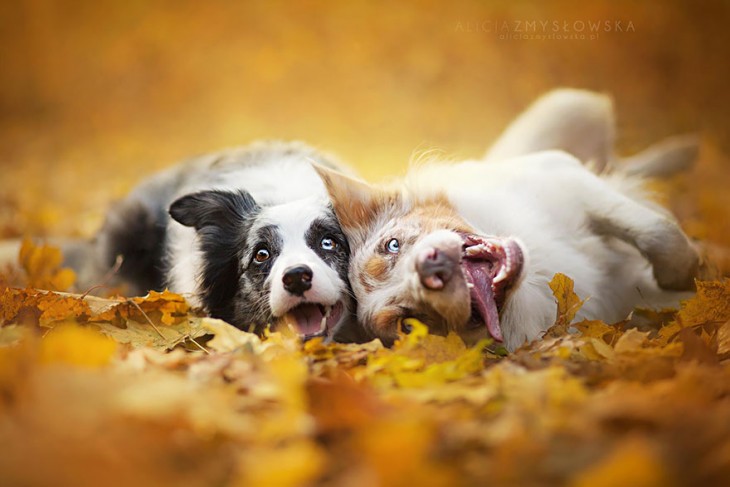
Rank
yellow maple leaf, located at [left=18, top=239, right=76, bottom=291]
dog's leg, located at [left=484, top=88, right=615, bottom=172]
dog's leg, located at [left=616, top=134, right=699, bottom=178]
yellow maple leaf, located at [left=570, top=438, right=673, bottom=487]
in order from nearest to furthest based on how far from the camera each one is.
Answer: yellow maple leaf, located at [left=570, top=438, right=673, bottom=487] < yellow maple leaf, located at [left=18, top=239, right=76, bottom=291] < dog's leg, located at [left=484, top=88, right=615, bottom=172] < dog's leg, located at [left=616, top=134, right=699, bottom=178]

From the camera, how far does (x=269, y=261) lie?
8.79ft

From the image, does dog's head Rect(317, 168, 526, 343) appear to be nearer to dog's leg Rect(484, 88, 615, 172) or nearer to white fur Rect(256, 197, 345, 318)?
white fur Rect(256, 197, 345, 318)

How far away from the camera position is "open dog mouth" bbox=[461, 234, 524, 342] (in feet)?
7.34

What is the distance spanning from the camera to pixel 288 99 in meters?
9.13

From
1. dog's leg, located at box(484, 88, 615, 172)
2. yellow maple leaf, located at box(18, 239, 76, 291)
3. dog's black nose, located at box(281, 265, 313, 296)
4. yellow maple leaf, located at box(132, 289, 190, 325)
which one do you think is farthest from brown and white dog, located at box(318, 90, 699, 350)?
yellow maple leaf, located at box(18, 239, 76, 291)

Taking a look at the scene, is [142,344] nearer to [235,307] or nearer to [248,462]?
[235,307]

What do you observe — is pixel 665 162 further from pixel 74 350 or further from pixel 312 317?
pixel 74 350

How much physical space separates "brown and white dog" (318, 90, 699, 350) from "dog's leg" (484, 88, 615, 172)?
2.70ft

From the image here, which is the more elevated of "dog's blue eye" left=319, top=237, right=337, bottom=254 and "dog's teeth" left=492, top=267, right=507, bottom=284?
"dog's teeth" left=492, top=267, right=507, bottom=284

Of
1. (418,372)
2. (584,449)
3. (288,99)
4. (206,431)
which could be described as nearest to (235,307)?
(418,372)

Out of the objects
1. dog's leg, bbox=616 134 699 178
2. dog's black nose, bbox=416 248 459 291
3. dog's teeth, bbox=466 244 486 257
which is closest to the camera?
dog's black nose, bbox=416 248 459 291

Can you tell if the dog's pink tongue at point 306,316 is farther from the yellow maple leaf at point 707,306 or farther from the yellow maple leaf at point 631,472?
the yellow maple leaf at point 631,472

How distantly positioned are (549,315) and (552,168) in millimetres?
895

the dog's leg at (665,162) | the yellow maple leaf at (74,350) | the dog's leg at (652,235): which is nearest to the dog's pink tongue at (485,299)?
the dog's leg at (652,235)
